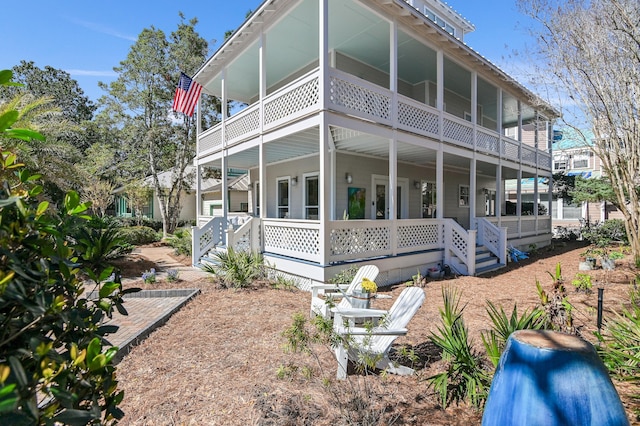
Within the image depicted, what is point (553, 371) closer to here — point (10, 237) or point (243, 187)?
point (10, 237)

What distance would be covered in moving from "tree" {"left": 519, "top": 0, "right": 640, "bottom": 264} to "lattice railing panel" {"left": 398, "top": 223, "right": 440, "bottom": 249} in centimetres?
509

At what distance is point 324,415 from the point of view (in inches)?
114

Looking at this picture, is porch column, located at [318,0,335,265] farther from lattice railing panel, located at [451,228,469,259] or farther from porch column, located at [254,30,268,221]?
lattice railing panel, located at [451,228,469,259]

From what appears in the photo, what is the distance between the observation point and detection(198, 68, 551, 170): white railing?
8055mm

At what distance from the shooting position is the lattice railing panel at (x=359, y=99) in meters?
7.95

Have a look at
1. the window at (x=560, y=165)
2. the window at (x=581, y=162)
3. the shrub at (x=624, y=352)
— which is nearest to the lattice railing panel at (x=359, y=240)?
the shrub at (x=624, y=352)

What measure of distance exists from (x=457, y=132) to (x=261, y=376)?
427 inches

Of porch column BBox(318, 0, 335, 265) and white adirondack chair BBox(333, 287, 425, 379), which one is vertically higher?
porch column BBox(318, 0, 335, 265)

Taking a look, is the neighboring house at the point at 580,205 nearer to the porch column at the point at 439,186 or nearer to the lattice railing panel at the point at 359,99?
the porch column at the point at 439,186

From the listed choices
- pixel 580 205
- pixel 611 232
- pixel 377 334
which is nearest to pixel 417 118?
pixel 377 334

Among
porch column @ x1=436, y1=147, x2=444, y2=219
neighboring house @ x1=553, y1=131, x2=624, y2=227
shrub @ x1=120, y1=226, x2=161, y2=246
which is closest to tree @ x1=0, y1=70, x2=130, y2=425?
porch column @ x1=436, y1=147, x2=444, y2=219

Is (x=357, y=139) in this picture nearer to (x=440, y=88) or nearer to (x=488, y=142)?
(x=440, y=88)

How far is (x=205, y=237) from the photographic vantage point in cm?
1191

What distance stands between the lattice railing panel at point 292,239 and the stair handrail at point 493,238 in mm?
7221
